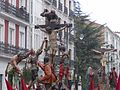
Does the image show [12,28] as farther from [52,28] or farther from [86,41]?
[52,28]

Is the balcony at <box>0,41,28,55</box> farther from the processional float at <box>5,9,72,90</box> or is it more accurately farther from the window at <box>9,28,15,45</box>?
the processional float at <box>5,9,72,90</box>

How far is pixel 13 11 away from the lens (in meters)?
37.4

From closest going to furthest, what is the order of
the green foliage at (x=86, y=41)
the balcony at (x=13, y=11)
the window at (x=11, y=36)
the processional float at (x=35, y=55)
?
the processional float at (x=35, y=55) < the balcony at (x=13, y=11) < the window at (x=11, y=36) < the green foliage at (x=86, y=41)

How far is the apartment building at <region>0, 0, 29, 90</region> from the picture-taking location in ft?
116

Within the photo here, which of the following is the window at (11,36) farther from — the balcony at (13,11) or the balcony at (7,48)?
the balcony at (13,11)

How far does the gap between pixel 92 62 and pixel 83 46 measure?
198 cm

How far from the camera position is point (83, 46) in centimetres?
5222

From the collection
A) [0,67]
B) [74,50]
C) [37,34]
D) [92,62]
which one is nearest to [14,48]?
[0,67]

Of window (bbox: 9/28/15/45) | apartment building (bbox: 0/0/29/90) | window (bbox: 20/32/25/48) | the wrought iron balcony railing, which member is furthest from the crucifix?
window (bbox: 20/32/25/48)

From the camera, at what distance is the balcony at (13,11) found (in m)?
35.3

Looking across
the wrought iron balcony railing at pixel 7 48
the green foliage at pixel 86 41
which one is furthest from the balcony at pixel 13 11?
the green foliage at pixel 86 41

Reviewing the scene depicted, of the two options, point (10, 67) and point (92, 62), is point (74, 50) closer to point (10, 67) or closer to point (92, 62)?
point (92, 62)

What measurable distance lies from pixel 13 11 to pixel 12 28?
4.26 feet

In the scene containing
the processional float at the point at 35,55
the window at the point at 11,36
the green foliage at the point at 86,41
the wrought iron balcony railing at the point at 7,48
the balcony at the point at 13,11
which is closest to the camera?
the processional float at the point at 35,55
